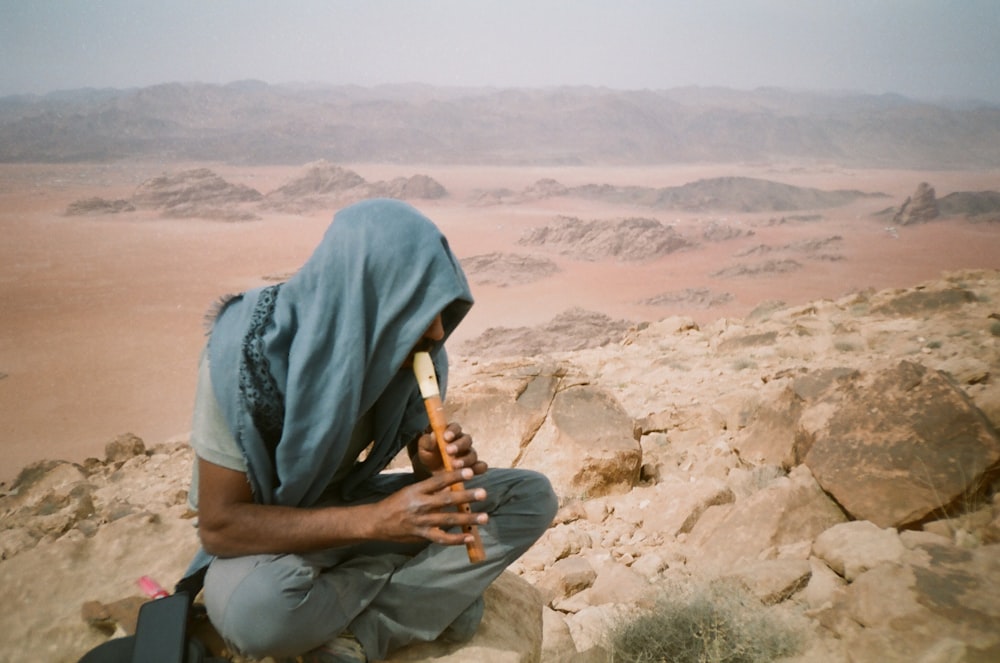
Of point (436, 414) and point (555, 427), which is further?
point (555, 427)

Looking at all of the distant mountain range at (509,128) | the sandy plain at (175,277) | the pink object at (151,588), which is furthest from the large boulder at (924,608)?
the distant mountain range at (509,128)

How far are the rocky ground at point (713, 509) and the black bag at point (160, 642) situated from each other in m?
0.28

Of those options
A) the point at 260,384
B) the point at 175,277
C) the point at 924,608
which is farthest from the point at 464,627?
the point at 175,277

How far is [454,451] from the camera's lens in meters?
1.54

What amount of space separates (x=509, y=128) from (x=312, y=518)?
91.3ft

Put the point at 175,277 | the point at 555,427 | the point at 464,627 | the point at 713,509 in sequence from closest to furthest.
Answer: the point at 464,627, the point at 713,509, the point at 555,427, the point at 175,277

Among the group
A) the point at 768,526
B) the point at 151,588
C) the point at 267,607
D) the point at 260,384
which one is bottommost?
the point at 768,526

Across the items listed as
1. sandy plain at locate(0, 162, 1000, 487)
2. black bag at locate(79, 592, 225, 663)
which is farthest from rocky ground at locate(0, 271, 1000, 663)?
sandy plain at locate(0, 162, 1000, 487)

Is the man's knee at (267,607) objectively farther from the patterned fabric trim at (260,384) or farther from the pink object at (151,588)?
the pink object at (151,588)

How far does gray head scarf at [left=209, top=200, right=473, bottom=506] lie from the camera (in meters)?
A: 1.45

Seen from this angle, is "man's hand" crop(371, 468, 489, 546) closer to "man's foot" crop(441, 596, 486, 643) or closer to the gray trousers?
the gray trousers

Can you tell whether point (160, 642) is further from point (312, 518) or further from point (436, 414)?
point (436, 414)

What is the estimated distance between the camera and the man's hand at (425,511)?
1445mm

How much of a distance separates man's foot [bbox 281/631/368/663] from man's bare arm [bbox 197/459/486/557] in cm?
27
